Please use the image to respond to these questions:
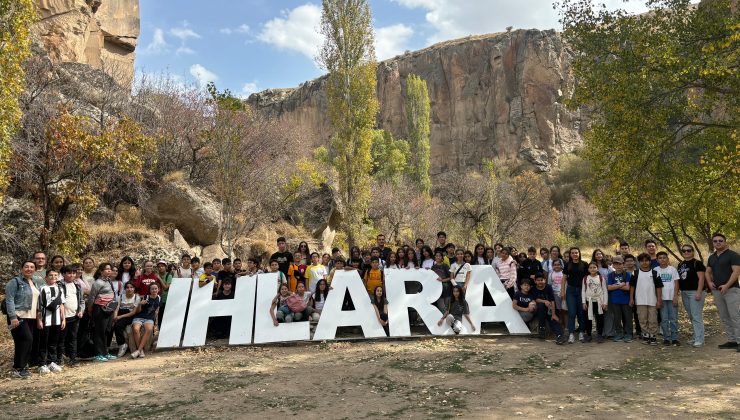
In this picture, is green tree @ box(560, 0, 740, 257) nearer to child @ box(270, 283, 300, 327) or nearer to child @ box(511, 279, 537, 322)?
child @ box(511, 279, 537, 322)

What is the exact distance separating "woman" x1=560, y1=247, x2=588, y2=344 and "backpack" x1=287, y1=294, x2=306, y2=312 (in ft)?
17.5

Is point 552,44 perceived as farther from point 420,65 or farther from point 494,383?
point 494,383

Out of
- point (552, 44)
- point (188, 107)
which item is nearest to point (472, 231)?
point (188, 107)

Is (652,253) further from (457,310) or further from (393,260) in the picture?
(393,260)

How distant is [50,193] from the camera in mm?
13562

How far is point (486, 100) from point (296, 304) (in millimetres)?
66859

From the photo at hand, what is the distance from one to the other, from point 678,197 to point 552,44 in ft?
192

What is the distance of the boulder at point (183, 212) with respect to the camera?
18406 mm

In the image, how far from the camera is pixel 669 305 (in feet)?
31.1

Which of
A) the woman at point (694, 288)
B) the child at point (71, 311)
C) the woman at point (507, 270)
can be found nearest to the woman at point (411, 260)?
the woman at point (507, 270)

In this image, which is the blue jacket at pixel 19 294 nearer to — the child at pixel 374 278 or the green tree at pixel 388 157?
the child at pixel 374 278

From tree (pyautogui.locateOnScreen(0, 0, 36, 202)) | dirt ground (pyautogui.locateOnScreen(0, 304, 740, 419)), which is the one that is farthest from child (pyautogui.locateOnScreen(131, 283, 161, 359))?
tree (pyautogui.locateOnScreen(0, 0, 36, 202))

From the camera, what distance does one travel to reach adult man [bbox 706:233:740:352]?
881 centimetres

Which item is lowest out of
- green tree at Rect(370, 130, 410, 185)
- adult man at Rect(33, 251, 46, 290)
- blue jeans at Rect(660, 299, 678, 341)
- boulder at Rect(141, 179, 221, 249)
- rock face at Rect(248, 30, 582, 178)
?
blue jeans at Rect(660, 299, 678, 341)
